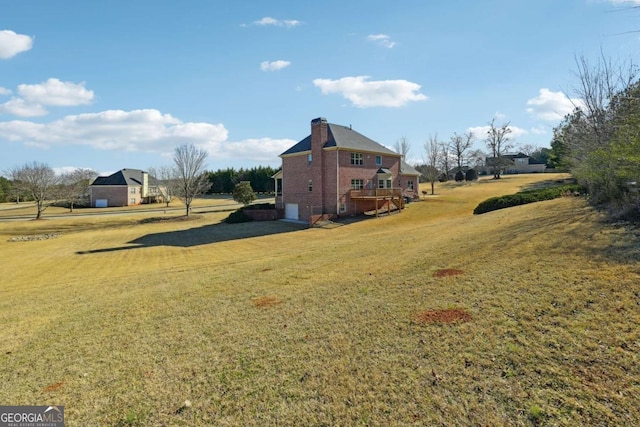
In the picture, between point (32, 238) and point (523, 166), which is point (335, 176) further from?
point (523, 166)

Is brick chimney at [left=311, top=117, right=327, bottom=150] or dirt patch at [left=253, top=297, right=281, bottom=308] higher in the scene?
brick chimney at [left=311, top=117, right=327, bottom=150]

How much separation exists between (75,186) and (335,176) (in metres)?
48.9

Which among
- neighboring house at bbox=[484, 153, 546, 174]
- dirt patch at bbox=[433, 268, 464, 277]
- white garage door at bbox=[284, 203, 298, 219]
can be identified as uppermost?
neighboring house at bbox=[484, 153, 546, 174]

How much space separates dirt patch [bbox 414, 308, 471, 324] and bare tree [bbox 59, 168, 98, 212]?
5821 centimetres

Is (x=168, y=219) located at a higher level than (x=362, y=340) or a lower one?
higher

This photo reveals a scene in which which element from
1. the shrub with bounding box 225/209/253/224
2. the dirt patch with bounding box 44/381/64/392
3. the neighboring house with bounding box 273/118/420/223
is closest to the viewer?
the dirt patch with bounding box 44/381/64/392

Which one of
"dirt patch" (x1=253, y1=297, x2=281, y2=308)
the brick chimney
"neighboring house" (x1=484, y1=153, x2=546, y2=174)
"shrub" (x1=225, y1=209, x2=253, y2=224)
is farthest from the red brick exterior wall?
"neighboring house" (x1=484, y1=153, x2=546, y2=174)

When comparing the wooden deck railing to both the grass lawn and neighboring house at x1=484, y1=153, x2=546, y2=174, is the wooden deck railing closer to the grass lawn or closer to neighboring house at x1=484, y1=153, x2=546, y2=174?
the grass lawn

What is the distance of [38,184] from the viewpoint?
44062 millimetres

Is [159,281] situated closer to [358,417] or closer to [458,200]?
[358,417]

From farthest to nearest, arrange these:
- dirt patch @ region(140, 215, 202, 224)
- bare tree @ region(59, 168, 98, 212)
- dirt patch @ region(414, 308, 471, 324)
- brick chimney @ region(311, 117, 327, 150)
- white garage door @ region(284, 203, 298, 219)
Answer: bare tree @ region(59, 168, 98, 212) → dirt patch @ region(140, 215, 202, 224) → white garage door @ region(284, 203, 298, 219) → brick chimney @ region(311, 117, 327, 150) → dirt patch @ region(414, 308, 471, 324)

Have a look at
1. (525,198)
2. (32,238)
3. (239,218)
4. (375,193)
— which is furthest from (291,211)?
(32,238)

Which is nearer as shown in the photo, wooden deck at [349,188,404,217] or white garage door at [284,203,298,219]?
wooden deck at [349,188,404,217]

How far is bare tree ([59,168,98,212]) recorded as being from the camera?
1991 inches
